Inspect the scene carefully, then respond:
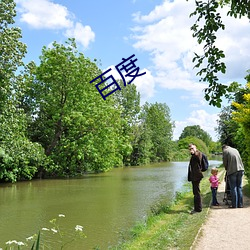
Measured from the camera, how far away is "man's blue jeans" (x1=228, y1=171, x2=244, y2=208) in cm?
985

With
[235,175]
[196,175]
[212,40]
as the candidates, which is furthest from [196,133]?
[212,40]

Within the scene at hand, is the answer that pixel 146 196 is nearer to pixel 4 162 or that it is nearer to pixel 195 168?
pixel 195 168

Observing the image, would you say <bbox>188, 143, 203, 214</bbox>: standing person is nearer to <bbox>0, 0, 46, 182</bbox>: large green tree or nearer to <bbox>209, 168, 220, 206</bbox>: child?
<bbox>209, 168, 220, 206</bbox>: child

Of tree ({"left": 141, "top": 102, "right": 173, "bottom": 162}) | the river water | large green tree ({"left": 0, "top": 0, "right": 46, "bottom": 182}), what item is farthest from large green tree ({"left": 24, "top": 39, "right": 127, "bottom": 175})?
tree ({"left": 141, "top": 102, "right": 173, "bottom": 162})

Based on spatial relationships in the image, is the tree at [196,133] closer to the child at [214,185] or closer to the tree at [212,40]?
the child at [214,185]

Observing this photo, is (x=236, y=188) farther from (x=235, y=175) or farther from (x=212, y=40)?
(x=212, y=40)

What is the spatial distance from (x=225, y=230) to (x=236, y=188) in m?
2.72

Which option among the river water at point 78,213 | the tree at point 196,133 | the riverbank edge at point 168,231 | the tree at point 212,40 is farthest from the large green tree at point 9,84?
the tree at point 196,133

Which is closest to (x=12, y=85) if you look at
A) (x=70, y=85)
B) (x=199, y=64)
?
(x=70, y=85)

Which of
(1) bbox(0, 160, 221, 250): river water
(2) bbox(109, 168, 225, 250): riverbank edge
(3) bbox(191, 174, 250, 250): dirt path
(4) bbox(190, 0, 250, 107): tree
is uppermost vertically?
(4) bbox(190, 0, 250, 107): tree

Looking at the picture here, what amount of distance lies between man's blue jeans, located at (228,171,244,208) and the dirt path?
0.22 metres

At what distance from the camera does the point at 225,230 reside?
7.38 m

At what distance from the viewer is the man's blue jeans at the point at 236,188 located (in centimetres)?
985

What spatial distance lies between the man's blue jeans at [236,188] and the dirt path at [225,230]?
22 centimetres
